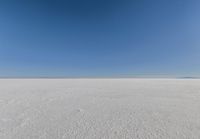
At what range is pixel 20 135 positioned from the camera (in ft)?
7.07

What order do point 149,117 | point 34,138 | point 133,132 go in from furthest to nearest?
point 149,117 → point 133,132 → point 34,138

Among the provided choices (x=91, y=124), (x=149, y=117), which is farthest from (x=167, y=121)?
(x=91, y=124)

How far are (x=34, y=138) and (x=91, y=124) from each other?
1.16m

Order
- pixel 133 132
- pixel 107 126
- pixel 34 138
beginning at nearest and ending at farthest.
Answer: pixel 34 138
pixel 133 132
pixel 107 126

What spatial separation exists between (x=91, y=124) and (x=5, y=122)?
211 centimetres

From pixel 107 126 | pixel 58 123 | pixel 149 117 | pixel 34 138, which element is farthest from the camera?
pixel 149 117

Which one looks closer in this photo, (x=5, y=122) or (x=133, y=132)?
(x=133, y=132)

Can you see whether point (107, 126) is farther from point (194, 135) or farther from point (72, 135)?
point (194, 135)

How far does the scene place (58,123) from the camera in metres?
2.70

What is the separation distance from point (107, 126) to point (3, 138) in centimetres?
201

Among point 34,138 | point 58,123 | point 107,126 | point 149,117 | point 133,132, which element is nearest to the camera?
point 34,138

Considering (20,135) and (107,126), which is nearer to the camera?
(20,135)

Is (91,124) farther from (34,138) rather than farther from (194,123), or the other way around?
(194,123)

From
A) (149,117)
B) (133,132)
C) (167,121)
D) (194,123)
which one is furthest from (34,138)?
(194,123)
